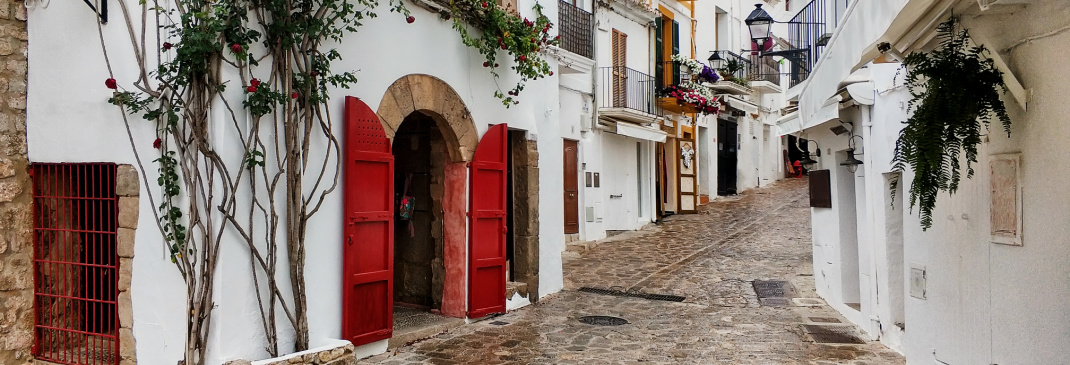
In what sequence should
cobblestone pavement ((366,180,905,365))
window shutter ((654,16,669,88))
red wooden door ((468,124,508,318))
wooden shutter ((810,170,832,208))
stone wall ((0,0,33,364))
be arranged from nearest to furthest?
stone wall ((0,0,33,364)) < cobblestone pavement ((366,180,905,365)) < red wooden door ((468,124,508,318)) < wooden shutter ((810,170,832,208)) < window shutter ((654,16,669,88))

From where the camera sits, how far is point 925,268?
18.1 feet

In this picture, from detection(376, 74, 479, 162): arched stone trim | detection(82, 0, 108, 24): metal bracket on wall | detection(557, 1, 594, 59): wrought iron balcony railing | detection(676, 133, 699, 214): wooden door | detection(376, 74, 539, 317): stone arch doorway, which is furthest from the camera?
detection(676, 133, 699, 214): wooden door

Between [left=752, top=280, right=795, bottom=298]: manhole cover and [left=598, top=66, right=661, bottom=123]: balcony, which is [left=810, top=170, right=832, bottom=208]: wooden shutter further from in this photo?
[left=598, top=66, right=661, bottom=123]: balcony

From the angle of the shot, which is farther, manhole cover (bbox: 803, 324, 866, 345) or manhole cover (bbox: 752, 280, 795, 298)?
manhole cover (bbox: 752, 280, 795, 298)

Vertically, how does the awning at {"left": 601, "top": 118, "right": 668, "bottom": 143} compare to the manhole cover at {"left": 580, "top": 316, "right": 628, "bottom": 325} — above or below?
above

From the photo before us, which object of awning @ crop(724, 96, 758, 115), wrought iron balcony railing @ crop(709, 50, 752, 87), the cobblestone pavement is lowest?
the cobblestone pavement

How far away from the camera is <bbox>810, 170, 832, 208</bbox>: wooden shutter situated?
8922 mm

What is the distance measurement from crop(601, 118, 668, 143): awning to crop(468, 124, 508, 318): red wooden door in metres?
7.15

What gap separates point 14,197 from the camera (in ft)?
19.5

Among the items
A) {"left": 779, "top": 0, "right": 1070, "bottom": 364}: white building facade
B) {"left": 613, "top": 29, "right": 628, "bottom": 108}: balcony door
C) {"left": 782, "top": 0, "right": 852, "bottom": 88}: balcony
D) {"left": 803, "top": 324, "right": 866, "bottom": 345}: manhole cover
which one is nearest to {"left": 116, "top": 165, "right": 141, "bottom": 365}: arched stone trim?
{"left": 779, "top": 0, "right": 1070, "bottom": 364}: white building facade

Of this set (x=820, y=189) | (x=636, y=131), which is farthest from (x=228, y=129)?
(x=636, y=131)

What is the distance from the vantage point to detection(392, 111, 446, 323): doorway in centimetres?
845

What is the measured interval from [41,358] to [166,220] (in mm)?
1998

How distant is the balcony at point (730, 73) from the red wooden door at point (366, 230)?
1487 cm
